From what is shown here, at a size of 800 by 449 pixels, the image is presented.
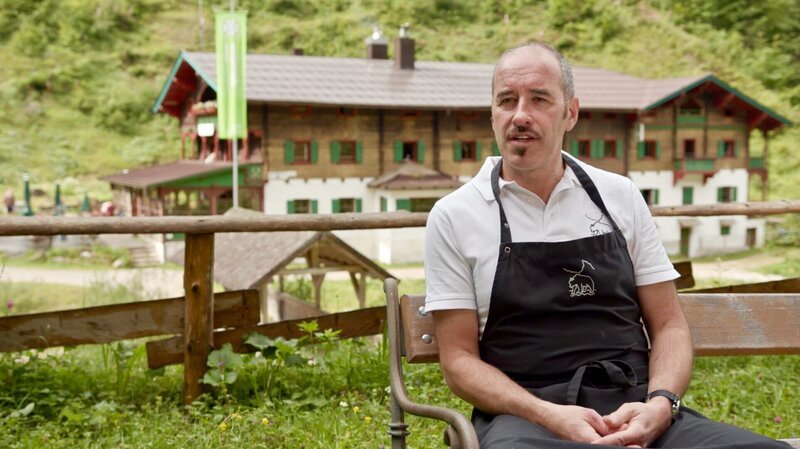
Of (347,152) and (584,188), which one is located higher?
(347,152)

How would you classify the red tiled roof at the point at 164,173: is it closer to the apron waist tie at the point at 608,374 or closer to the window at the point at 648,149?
the window at the point at 648,149

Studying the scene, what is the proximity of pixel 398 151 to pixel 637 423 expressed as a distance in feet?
94.5

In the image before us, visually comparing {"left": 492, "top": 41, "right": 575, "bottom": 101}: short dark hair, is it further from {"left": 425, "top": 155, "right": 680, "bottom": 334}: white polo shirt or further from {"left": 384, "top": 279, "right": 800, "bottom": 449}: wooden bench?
{"left": 384, "top": 279, "right": 800, "bottom": 449}: wooden bench

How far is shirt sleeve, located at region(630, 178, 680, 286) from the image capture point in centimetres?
234

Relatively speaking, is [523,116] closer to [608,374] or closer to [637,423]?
[608,374]

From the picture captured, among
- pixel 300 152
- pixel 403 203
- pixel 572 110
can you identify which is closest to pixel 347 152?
pixel 300 152

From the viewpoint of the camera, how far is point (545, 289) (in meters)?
2.21

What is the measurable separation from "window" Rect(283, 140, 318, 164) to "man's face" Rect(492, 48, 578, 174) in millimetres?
27202

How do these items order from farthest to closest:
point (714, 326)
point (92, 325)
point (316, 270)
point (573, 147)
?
point (573, 147) → point (316, 270) → point (92, 325) → point (714, 326)

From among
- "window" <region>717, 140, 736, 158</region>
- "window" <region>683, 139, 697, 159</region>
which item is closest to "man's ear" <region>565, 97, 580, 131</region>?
"window" <region>683, 139, 697, 159</region>

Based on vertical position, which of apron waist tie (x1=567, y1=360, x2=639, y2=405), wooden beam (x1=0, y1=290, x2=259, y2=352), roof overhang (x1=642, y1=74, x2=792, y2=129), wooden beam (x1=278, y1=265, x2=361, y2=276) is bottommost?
wooden beam (x1=278, y1=265, x2=361, y2=276)

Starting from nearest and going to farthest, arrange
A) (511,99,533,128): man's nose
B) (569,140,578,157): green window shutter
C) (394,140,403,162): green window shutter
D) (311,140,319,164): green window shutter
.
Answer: (511,99,533,128): man's nose < (311,140,319,164): green window shutter < (394,140,403,162): green window shutter < (569,140,578,157): green window shutter

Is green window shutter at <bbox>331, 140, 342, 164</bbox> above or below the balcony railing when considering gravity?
above

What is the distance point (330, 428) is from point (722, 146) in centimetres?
3383
